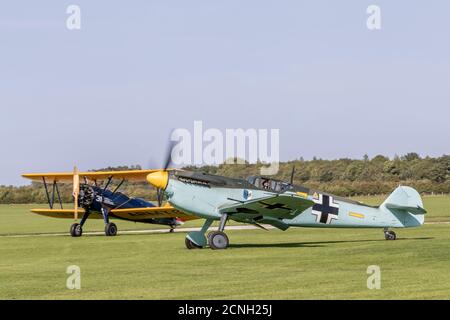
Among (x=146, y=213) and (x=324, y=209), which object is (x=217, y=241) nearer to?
(x=324, y=209)

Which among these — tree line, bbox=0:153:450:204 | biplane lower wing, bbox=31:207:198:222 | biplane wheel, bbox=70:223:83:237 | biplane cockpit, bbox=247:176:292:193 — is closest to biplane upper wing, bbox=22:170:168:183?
biplane lower wing, bbox=31:207:198:222

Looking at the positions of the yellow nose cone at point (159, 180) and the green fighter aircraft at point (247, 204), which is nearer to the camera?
the yellow nose cone at point (159, 180)

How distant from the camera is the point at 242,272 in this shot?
1473 cm

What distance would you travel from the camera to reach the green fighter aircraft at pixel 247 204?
809 inches

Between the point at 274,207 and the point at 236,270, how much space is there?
19.5 feet

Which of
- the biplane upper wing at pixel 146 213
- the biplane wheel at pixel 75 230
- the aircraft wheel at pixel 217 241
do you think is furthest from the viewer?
the biplane upper wing at pixel 146 213

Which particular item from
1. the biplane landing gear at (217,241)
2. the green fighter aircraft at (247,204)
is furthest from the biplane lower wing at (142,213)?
the biplane landing gear at (217,241)

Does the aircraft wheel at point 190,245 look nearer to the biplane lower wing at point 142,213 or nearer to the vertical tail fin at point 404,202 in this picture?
the vertical tail fin at point 404,202

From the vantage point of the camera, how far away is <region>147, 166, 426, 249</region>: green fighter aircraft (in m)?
20.5

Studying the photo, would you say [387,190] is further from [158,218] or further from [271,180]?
[271,180]

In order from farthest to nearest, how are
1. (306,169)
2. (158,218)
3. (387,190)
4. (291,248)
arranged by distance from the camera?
(306,169)
(387,190)
(158,218)
(291,248)
